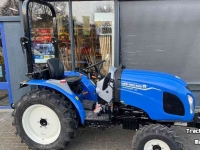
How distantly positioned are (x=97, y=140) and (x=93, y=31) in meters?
2.64

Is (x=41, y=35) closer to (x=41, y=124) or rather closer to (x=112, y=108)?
(x=41, y=124)

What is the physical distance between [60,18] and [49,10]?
3.62 ft

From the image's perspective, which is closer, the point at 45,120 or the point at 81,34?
the point at 45,120

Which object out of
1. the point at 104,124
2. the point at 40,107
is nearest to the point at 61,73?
the point at 40,107

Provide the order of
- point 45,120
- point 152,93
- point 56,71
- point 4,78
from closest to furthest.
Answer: point 152,93 → point 45,120 → point 56,71 → point 4,78

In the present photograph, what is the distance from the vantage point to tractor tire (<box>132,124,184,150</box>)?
2268mm

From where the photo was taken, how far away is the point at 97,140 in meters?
3.09

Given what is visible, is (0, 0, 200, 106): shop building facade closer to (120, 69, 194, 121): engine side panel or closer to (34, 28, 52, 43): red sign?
(34, 28, 52, 43): red sign

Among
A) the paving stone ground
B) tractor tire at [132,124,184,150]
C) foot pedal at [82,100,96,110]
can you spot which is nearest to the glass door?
the paving stone ground

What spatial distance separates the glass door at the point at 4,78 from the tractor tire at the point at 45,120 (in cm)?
195

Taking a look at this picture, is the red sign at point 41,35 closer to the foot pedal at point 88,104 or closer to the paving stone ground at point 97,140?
the paving stone ground at point 97,140

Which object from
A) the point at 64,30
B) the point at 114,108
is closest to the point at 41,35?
the point at 64,30

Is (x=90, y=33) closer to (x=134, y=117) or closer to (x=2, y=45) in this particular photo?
(x=2, y=45)

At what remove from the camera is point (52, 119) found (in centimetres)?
276
